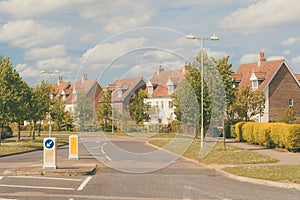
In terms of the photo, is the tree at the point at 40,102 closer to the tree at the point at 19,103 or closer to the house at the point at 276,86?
the tree at the point at 19,103

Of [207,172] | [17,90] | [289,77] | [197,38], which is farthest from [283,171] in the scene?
[289,77]

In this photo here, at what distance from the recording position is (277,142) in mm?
31859

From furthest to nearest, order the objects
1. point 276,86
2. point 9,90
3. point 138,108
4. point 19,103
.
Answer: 1. point 276,86
2. point 19,103
3. point 9,90
4. point 138,108

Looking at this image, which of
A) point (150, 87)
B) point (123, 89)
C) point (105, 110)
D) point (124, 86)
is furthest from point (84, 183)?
point (150, 87)

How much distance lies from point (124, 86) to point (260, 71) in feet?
178

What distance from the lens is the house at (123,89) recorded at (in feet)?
63.3

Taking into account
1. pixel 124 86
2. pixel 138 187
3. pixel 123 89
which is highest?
pixel 124 86

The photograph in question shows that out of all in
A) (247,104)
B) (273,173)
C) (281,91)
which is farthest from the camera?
(281,91)

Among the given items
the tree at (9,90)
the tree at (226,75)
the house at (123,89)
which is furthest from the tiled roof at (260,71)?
the house at (123,89)

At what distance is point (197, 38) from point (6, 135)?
29.9 m

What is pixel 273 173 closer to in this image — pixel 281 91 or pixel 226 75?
pixel 226 75

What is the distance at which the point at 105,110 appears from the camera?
22.1 metres

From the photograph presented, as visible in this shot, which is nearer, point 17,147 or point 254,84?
point 17,147

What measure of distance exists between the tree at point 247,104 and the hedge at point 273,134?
42.5 ft
